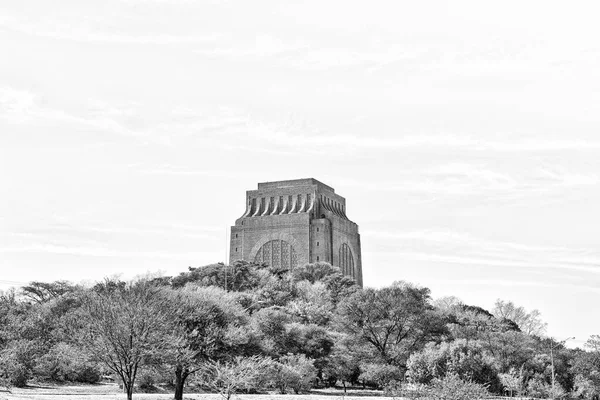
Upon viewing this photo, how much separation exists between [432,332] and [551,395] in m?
11.1

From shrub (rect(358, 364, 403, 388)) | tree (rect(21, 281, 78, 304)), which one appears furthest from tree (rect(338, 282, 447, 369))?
tree (rect(21, 281, 78, 304))

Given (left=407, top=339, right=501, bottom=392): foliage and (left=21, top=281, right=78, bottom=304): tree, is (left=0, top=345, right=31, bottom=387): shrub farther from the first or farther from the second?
(left=21, top=281, right=78, bottom=304): tree

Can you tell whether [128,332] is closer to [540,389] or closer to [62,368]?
[62,368]

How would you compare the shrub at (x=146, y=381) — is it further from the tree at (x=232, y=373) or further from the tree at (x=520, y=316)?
the tree at (x=520, y=316)

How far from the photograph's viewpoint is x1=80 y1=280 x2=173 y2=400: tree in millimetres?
48812

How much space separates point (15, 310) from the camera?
265 feet


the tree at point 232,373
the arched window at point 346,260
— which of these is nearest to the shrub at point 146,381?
the tree at point 232,373

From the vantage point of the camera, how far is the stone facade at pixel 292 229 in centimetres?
13900

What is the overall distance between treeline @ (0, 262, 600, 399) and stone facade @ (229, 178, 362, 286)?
121 feet

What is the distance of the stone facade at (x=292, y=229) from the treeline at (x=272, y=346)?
36.7 m

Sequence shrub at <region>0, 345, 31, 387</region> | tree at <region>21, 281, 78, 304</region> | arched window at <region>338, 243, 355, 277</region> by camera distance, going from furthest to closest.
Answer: arched window at <region>338, 243, 355, 277</region> → tree at <region>21, 281, 78, 304</region> → shrub at <region>0, 345, 31, 387</region>

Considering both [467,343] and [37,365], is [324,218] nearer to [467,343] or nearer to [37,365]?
[467,343]

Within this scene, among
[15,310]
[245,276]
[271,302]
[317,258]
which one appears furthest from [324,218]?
[15,310]

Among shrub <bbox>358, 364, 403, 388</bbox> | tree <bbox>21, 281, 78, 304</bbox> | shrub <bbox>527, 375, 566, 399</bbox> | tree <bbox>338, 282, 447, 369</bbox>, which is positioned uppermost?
tree <bbox>21, 281, 78, 304</bbox>
